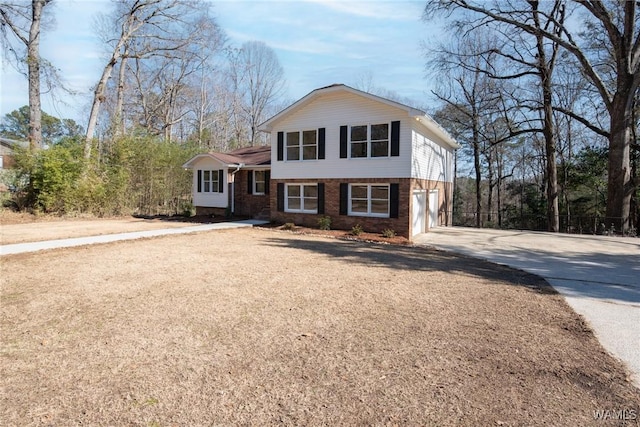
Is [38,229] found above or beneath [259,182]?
beneath

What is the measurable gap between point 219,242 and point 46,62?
15577 millimetres

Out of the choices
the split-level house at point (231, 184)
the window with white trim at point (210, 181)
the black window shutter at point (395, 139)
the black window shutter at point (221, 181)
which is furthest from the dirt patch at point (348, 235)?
the window with white trim at point (210, 181)

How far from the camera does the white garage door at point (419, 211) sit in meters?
14.1

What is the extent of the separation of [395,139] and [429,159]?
3221 mm

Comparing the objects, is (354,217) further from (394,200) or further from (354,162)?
(354,162)

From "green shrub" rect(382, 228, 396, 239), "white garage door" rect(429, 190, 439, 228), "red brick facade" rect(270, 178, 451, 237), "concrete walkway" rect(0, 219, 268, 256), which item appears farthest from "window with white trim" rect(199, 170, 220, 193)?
"white garage door" rect(429, 190, 439, 228)

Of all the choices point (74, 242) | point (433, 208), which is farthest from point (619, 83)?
point (74, 242)

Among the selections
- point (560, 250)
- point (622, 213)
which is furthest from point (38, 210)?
point (622, 213)

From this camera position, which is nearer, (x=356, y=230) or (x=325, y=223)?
(x=356, y=230)

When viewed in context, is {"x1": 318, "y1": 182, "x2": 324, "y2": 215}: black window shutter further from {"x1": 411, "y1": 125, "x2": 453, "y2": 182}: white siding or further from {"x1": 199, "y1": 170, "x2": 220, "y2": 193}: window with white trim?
{"x1": 199, "y1": 170, "x2": 220, "y2": 193}: window with white trim

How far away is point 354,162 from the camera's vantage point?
14.1 meters

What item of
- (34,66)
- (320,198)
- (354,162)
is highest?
(34,66)

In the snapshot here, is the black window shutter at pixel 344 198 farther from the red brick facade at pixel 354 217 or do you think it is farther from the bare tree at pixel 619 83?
the bare tree at pixel 619 83

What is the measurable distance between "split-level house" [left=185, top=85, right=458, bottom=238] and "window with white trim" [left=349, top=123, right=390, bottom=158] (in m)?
0.04
